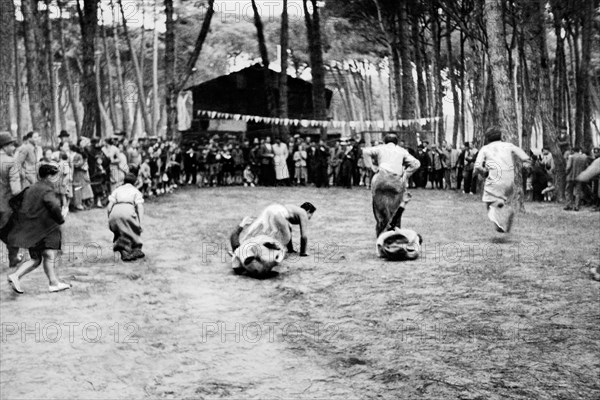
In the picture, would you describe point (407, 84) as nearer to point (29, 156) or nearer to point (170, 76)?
point (170, 76)

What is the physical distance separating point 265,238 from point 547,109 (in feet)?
43.2

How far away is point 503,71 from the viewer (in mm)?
17406

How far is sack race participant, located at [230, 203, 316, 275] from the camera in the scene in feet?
35.4

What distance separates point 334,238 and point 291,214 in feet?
10.6

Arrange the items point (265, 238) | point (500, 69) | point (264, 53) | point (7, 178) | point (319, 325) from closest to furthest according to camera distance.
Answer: point (319, 325), point (265, 238), point (7, 178), point (500, 69), point (264, 53)

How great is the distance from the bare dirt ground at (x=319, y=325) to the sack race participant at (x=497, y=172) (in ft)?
1.94

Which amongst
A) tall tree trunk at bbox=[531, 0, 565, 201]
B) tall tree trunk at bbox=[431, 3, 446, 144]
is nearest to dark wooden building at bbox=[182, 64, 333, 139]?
tall tree trunk at bbox=[431, 3, 446, 144]

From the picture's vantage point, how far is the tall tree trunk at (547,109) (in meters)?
21.7

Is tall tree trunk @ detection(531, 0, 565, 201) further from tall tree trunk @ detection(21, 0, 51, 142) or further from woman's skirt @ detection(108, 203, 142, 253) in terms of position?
woman's skirt @ detection(108, 203, 142, 253)

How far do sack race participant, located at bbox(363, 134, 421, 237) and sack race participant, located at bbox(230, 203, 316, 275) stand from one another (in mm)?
1226

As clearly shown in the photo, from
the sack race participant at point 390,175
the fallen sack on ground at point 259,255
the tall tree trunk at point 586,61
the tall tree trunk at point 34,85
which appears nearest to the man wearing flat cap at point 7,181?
the fallen sack on ground at point 259,255

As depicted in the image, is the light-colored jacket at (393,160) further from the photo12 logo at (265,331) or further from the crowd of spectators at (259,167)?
the crowd of spectators at (259,167)

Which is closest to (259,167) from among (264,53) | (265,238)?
(264,53)

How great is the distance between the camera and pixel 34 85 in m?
21.6
